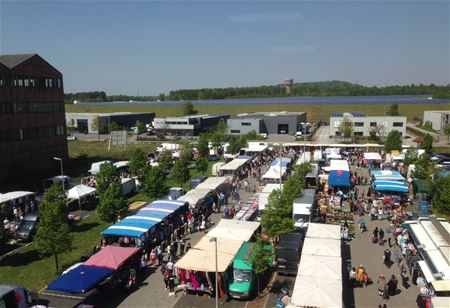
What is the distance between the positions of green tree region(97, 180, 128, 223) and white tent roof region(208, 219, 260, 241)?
6.36m

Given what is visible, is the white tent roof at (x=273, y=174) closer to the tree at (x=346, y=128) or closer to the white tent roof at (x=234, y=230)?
the white tent roof at (x=234, y=230)

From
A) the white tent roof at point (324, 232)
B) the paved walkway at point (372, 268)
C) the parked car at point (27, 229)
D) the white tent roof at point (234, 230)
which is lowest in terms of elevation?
the paved walkway at point (372, 268)

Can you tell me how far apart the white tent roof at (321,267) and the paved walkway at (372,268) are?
1602mm

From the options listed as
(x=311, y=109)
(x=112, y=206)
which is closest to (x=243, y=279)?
(x=112, y=206)

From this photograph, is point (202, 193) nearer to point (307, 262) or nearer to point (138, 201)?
point (138, 201)

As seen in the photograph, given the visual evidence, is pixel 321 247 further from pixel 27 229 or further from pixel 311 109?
pixel 311 109

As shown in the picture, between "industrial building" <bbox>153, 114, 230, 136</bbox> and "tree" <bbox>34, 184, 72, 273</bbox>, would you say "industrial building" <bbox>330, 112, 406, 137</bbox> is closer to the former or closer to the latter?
"industrial building" <bbox>153, 114, 230, 136</bbox>

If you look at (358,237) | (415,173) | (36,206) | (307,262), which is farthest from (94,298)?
(415,173)

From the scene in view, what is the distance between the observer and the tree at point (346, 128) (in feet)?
221

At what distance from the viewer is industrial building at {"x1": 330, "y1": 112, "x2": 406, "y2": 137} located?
2768 inches

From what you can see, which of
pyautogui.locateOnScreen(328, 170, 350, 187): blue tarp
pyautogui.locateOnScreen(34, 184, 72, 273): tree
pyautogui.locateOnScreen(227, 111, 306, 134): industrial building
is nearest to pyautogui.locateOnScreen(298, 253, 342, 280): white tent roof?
pyautogui.locateOnScreen(34, 184, 72, 273): tree

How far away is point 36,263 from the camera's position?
798 inches

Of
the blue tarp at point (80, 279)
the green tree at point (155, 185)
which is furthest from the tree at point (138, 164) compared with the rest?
the blue tarp at point (80, 279)

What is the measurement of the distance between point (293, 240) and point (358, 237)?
624cm
